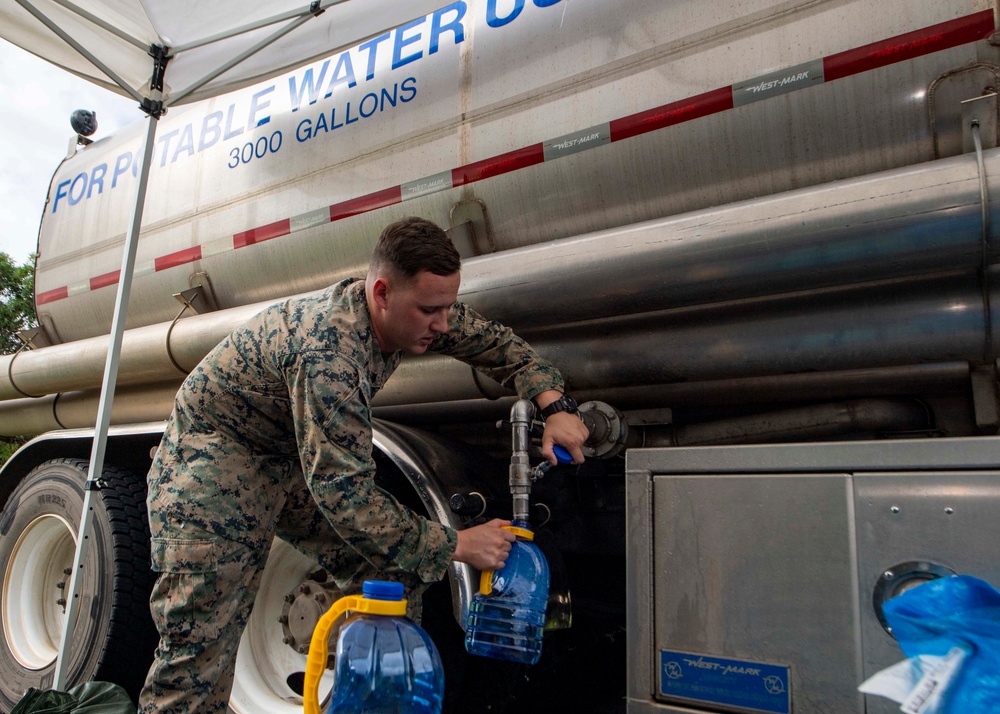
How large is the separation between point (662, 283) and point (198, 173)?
2080 mm

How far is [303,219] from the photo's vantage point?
2.60 m

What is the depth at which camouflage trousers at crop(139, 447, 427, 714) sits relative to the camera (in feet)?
6.14

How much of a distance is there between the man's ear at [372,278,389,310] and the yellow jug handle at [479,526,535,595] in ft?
2.01

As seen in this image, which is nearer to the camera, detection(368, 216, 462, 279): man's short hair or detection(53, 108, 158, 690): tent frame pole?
detection(368, 216, 462, 279): man's short hair

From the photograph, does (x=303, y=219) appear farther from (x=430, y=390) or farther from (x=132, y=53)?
(x=132, y=53)

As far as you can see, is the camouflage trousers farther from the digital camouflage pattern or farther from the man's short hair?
the man's short hair

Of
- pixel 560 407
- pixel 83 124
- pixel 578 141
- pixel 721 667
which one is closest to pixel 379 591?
pixel 721 667

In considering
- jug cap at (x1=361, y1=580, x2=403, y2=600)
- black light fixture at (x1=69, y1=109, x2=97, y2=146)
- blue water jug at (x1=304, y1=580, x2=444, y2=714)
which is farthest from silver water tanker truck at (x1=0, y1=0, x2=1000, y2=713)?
black light fixture at (x1=69, y1=109, x2=97, y2=146)

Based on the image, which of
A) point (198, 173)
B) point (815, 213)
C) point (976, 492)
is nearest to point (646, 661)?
point (976, 492)

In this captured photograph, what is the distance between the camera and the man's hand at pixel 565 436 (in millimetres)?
1770

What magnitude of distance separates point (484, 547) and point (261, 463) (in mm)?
728

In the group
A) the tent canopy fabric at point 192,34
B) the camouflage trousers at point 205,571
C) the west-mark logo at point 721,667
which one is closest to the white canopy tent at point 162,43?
the tent canopy fabric at point 192,34

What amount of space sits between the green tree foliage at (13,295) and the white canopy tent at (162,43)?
8.08m

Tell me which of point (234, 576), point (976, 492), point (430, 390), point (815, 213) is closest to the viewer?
point (976, 492)
